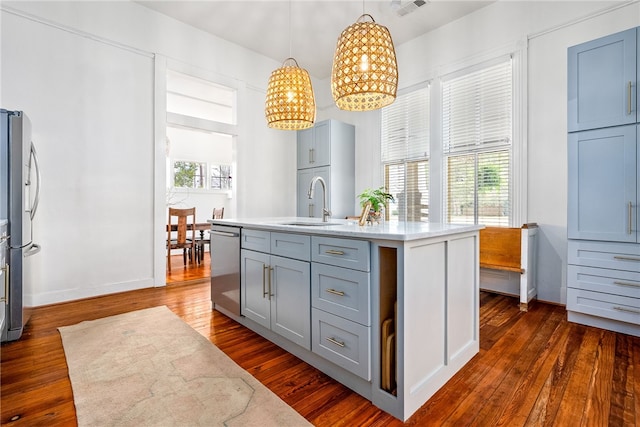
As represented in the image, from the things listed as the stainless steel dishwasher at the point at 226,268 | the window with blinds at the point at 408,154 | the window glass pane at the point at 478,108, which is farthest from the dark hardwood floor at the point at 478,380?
the window glass pane at the point at 478,108

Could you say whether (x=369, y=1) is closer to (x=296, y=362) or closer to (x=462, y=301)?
(x=462, y=301)

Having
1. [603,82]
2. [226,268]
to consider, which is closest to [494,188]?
[603,82]

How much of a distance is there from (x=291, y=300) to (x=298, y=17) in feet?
12.5

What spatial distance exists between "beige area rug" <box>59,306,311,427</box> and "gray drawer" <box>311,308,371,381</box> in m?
0.36

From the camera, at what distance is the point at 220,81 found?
15.0ft

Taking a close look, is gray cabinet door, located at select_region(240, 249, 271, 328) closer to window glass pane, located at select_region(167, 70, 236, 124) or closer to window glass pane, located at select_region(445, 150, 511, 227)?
window glass pane, located at select_region(445, 150, 511, 227)

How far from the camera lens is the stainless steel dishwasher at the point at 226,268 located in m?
2.63

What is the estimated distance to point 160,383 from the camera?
1.75m

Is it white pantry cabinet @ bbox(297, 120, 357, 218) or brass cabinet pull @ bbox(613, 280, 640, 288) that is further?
white pantry cabinet @ bbox(297, 120, 357, 218)

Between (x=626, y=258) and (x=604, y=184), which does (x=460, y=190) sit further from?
(x=626, y=258)

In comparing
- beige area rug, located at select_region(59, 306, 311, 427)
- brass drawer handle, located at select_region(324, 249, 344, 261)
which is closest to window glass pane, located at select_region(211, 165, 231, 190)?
beige area rug, located at select_region(59, 306, 311, 427)

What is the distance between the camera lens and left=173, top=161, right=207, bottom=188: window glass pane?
7.34 m

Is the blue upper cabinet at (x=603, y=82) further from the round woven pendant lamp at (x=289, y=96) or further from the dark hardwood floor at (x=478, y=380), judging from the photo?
the round woven pendant lamp at (x=289, y=96)

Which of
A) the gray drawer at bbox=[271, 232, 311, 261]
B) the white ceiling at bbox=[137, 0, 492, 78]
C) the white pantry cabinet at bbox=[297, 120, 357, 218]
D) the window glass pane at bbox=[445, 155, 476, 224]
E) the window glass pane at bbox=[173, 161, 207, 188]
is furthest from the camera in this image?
the window glass pane at bbox=[173, 161, 207, 188]
